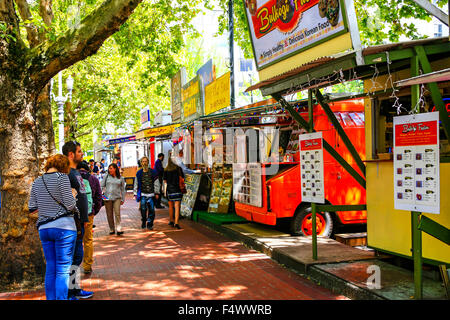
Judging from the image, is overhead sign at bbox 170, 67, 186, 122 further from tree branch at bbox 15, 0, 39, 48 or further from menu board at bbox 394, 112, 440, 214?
menu board at bbox 394, 112, 440, 214

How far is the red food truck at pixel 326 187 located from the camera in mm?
8875

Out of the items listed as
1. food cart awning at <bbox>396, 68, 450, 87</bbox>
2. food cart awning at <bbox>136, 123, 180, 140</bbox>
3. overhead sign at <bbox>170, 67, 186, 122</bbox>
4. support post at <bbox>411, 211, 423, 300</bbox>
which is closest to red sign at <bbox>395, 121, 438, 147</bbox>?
food cart awning at <bbox>396, 68, 450, 87</bbox>

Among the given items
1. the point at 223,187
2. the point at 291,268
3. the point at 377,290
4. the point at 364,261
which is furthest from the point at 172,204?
the point at 377,290

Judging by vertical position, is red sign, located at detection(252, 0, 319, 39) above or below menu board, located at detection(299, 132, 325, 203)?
above

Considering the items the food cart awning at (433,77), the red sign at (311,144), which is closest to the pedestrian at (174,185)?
the red sign at (311,144)

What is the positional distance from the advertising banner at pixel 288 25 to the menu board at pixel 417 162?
1.56 metres

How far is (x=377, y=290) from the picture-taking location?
5211 millimetres

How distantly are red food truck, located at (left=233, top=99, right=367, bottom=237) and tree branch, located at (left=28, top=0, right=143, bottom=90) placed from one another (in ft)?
13.8

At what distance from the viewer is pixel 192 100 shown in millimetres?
16359

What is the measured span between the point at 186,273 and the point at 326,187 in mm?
3515

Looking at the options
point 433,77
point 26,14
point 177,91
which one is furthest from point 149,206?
point 177,91

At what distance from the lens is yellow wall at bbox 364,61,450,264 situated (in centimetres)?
533

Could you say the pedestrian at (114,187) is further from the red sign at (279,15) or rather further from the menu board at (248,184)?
the red sign at (279,15)
